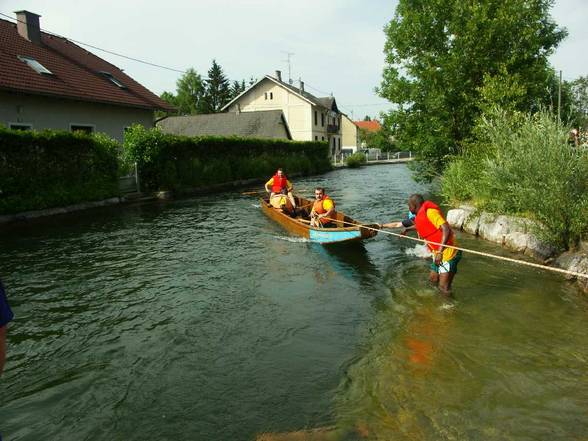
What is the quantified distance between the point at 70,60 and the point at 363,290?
77.3 feet

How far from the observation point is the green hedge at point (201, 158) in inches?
869

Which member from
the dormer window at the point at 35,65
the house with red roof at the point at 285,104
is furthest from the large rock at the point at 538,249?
the house with red roof at the point at 285,104

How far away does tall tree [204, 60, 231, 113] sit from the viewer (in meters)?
79.4

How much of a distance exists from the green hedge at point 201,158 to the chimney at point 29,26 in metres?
7.74

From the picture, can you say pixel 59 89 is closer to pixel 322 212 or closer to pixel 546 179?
pixel 322 212

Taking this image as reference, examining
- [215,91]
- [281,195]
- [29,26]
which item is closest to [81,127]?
[29,26]

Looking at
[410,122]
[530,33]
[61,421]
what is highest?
[530,33]

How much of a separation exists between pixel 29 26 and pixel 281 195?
17779mm

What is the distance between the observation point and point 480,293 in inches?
324

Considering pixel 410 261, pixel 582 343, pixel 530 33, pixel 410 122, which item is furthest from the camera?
pixel 410 122

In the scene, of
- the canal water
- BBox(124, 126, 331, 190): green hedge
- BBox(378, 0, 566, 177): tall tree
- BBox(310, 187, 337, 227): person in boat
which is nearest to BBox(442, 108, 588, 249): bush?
the canal water

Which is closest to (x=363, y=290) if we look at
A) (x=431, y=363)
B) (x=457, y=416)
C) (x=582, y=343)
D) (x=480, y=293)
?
(x=480, y=293)

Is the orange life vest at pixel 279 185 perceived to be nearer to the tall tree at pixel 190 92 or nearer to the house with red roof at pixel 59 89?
the house with red roof at pixel 59 89

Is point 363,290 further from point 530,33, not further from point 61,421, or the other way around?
point 530,33
